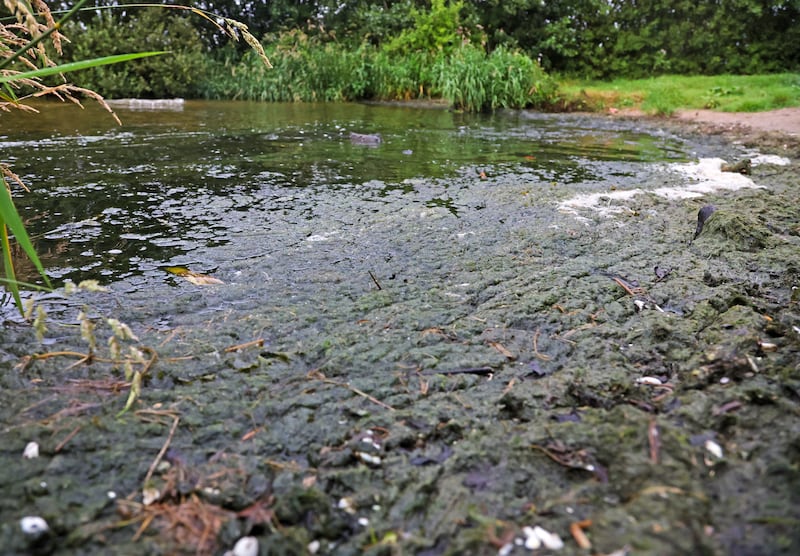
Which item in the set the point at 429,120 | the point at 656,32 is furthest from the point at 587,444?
the point at 656,32

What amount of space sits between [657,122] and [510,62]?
11.6 ft

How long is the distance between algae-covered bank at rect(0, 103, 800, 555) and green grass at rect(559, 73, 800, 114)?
22.8 ft

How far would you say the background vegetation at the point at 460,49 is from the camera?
40.2 ft

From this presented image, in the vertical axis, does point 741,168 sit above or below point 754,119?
below

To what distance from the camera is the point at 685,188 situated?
14.3 ft

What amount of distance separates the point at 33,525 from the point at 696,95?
12295 mm

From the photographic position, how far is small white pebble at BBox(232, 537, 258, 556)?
1.08 meters

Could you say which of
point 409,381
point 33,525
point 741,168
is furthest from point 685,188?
point 33,525

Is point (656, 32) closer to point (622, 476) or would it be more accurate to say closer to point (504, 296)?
point (504, 296)

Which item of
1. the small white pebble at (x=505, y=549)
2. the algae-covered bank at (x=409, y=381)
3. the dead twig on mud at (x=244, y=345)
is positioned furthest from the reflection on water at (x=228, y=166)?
the small white pebble at (x=505, y=549)

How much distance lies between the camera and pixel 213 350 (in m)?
1.83

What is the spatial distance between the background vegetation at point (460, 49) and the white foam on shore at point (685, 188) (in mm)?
6293

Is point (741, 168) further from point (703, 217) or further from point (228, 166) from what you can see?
point (228, 166)

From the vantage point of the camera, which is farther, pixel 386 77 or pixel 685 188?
pixel 386 77
